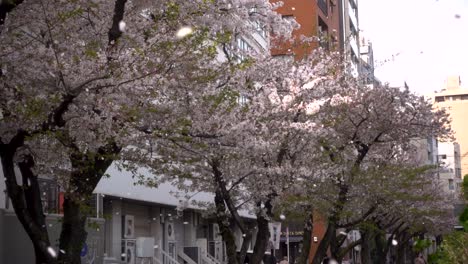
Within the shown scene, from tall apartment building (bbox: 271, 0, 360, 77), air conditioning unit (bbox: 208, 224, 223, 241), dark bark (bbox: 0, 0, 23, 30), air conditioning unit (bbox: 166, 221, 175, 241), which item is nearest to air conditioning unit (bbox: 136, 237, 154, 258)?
air conditioning unit (bbox: 166, 221, 175, 241)

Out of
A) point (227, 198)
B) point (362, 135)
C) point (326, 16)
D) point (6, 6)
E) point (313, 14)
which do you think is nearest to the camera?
point (6, 6)

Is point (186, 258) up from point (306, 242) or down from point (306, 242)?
down

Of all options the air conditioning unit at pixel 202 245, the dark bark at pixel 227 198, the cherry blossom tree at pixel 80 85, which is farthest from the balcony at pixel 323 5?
the cherry blossom tree at pixel 80 85

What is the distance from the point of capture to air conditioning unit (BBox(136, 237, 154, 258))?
2466 cm

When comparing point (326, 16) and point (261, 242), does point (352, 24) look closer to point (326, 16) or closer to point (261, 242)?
point (326, 16)

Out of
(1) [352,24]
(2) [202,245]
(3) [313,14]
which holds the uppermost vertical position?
(1) [352,24]

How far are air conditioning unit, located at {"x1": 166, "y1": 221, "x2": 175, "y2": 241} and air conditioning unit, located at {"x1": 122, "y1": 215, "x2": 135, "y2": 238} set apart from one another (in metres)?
3.59

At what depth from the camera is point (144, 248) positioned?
2484 cm

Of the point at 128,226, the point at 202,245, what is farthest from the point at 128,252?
the point at 202,245

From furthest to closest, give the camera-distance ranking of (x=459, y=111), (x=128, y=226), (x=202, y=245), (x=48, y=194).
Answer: (x=459, y=111)
(x=202, y=245)
(x=128, y=226)
(x=48, y=194)

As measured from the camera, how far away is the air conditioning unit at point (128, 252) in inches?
1001

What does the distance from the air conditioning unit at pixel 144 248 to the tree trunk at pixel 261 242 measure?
296 inches

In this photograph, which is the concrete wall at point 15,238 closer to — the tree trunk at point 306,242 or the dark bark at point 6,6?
the tree trunk at point 306,242

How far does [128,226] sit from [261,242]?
400 inches
